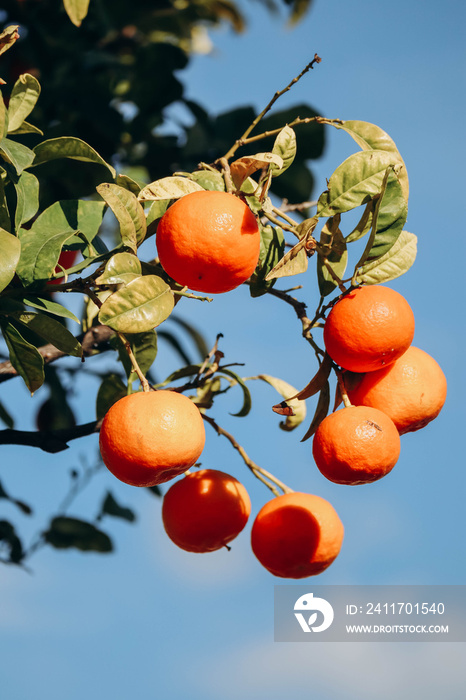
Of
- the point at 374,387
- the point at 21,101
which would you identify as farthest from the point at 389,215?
the point at 21,101

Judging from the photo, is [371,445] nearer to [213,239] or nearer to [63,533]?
[213,239]

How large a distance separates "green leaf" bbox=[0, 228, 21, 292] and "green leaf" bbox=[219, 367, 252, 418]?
614 millimetres

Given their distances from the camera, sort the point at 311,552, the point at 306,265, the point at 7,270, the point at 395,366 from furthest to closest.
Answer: the point at 311,552
the point at 395,366
the point at 306,265
the point at 7,270

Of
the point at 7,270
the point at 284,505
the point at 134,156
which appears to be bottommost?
the point at 134,156

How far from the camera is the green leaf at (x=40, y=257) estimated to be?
1.17 m

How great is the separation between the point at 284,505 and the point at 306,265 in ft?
1.72

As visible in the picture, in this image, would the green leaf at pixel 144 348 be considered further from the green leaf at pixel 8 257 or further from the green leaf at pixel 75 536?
the green leaf at pixel 75 536

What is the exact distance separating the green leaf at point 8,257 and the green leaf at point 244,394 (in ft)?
2.01

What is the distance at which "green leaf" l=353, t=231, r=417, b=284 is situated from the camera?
1.25 meters

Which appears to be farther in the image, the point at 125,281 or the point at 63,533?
the point at 63,533

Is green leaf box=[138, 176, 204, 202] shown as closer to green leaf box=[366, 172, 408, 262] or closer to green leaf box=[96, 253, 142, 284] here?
green leaf box=[96, 253, 142, 284]

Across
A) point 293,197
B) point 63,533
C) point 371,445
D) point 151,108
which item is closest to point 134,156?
point 151,108

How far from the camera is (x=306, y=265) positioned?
3.73 feet

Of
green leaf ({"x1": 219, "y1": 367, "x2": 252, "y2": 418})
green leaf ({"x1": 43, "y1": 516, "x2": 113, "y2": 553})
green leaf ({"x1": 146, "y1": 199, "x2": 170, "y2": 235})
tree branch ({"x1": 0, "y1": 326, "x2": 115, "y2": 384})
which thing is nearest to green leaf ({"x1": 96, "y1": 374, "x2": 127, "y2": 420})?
tree branch ({"x1": 0, "y1": 326, "x2": 115, "y2": 384})
